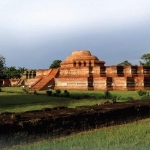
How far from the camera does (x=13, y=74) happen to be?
5162 cm

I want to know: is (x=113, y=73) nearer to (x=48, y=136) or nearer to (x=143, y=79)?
(x=143, y=79)

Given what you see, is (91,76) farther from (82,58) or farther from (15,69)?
(15,69)

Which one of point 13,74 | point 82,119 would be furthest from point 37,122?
point 13,74

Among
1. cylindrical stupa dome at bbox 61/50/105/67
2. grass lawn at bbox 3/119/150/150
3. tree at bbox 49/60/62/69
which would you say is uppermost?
tree at bbox 49/60/62/69

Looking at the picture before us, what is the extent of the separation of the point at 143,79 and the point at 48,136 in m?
18.3

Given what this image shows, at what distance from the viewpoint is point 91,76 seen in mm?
25078

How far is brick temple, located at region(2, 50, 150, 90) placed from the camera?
77.2 feet

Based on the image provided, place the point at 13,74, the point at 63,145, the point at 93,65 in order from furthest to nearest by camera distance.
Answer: the point at 13,74
the point at 93,65
the point at 63,145

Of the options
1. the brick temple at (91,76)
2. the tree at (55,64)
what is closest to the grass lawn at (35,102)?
the brick temple at (91,76)

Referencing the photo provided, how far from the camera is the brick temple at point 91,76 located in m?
23.5

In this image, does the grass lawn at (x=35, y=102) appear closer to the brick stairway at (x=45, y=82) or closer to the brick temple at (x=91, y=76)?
the brick temple at (x=91, y=76)

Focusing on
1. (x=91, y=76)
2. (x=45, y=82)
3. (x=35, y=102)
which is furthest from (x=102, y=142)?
(x=45, y=82)

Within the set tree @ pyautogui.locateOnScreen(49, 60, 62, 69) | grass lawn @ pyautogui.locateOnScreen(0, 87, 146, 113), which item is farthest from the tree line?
grass lawn @ pyautogui.locateOnScreen(0, 87, 146, 113)

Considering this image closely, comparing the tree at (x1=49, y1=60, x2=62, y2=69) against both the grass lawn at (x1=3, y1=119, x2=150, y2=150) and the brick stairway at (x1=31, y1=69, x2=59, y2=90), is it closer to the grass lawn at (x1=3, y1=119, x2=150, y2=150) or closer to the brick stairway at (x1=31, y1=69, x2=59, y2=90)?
the brick stairway at (x1=31, y1=69, x2=59, y2=90)
